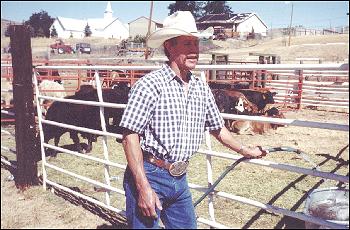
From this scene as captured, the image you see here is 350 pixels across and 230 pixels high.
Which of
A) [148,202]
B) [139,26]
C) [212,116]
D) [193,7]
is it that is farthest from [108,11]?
[148,202]

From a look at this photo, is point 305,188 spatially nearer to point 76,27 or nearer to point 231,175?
point 231,175

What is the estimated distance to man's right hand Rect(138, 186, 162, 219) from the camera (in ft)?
7.33

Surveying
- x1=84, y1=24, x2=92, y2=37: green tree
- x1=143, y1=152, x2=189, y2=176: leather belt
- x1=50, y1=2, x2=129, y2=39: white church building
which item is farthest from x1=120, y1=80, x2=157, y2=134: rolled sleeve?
x1=84, y1=24, x2=92, y2=37: green tree

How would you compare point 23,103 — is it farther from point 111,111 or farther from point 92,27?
point 92,27

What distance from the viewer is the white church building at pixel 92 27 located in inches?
3634

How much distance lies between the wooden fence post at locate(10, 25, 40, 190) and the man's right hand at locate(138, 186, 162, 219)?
3.30 meters

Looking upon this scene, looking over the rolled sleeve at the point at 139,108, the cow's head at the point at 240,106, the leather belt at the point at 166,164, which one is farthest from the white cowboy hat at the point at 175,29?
the cow's head at the point at 240,106

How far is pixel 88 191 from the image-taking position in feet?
16.7

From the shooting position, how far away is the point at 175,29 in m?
2.35

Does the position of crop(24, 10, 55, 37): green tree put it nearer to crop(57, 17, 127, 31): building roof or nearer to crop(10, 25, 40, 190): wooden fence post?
crop(57, 17, 127, 31): building roof

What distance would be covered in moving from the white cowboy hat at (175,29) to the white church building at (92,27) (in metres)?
90.3

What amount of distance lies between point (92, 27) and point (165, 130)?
10234cm

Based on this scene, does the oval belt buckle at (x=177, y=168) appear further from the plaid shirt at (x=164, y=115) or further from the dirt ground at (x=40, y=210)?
the dirt ground at (x=40, y=210)

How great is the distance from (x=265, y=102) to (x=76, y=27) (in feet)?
305
